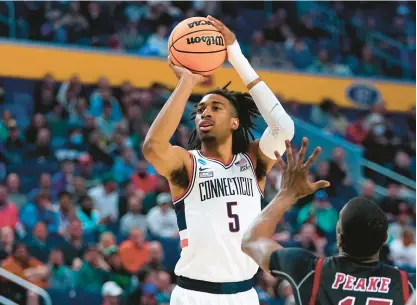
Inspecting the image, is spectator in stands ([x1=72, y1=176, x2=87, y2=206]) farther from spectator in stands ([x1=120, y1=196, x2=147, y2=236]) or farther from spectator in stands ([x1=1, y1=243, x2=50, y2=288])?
spectator in stands ([x1=1, y1=243, x2=50, y2=288])

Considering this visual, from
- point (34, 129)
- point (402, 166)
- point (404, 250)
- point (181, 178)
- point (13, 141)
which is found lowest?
point (404, 250)

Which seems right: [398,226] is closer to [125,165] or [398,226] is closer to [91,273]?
[125,165]

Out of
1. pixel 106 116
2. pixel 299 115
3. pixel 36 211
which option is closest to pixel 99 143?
pixel 106 116

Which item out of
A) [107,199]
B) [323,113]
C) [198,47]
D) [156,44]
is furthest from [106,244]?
[323,113]

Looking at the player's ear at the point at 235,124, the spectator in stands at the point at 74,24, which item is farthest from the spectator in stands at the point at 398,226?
the player's ear at the point at 235,124

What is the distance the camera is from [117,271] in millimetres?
10680

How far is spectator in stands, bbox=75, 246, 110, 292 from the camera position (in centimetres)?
1037

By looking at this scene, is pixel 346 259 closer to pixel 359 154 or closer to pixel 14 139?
pixel 14 139

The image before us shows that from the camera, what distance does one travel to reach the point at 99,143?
1423cm

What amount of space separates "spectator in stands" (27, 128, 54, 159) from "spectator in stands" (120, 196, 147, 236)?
2211 mm

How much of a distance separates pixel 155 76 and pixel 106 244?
7.70 m

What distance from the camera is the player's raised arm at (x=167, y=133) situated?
5973 millimetres

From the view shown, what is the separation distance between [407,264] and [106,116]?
5658 mm

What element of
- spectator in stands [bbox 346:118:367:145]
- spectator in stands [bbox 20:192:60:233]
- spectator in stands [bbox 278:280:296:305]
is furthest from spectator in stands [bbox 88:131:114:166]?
spectator in stands [bbox 346:118:367:145]
